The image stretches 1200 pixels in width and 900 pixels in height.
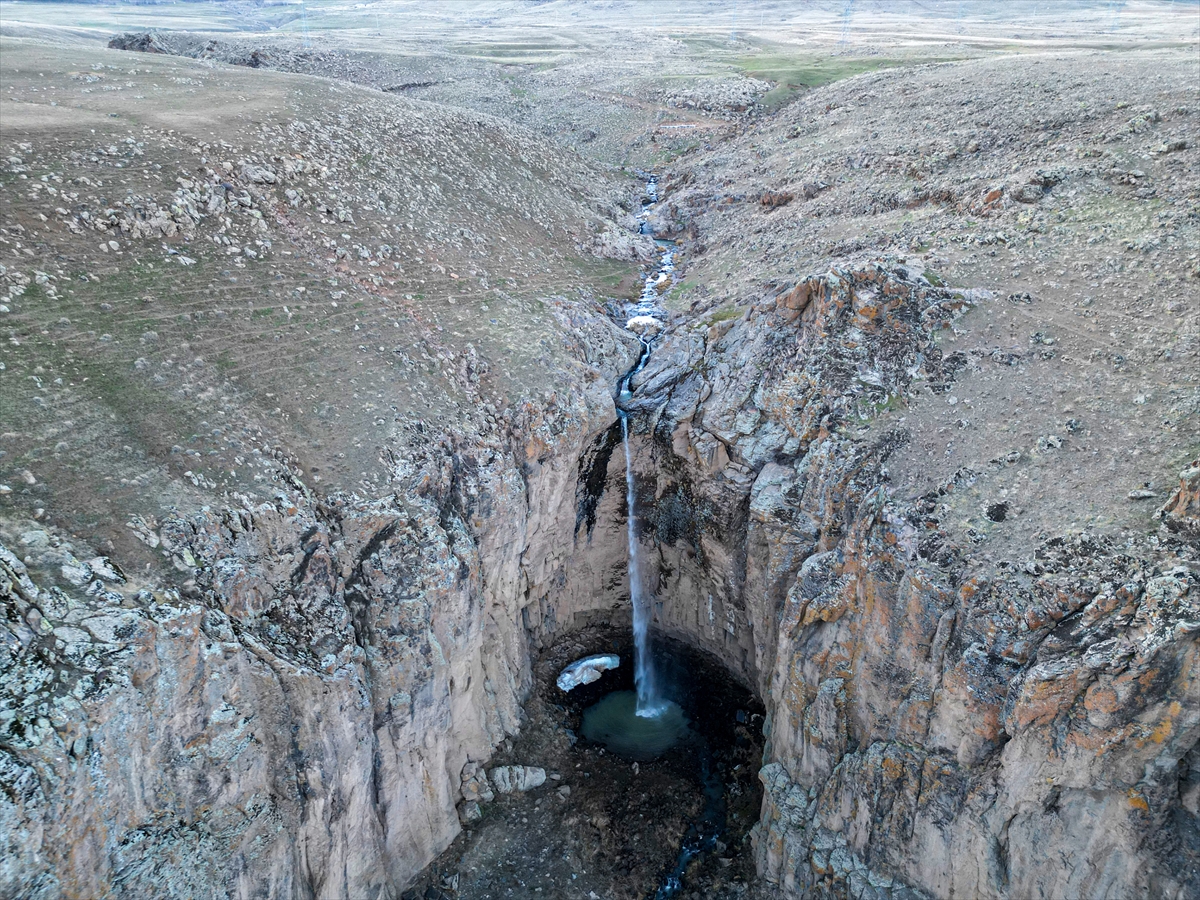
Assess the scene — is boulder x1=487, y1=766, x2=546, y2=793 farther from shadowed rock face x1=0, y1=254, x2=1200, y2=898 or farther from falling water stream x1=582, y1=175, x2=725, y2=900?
falling water stream x1=582, y1=175, x2=725, y2=900

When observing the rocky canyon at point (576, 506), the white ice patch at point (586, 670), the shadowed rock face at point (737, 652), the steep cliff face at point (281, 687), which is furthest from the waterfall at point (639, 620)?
the steep cliff face at point (281, 687)

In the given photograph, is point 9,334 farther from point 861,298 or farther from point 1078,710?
point 1078,710

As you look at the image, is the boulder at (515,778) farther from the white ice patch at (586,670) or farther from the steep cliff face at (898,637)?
the steep cliff face at (898,637)

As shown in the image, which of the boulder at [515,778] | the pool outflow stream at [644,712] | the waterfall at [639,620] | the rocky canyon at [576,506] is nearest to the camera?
→ the rocky canyon at [576,506]

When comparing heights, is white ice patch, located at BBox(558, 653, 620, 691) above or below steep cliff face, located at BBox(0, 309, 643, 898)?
below

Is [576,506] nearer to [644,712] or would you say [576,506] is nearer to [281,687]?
[644,712]

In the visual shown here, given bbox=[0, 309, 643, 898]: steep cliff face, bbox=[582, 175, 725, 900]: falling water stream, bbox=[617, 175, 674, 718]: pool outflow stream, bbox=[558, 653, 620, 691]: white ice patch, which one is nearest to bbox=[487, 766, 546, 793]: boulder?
bbox=[0, 309, 643, 898]: steep cliff face

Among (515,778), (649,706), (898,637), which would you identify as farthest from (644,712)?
(898,637)
